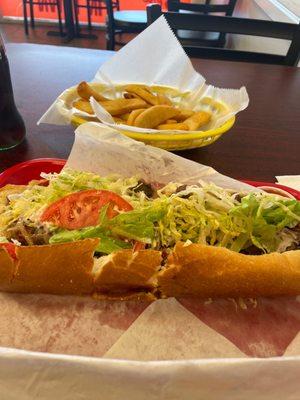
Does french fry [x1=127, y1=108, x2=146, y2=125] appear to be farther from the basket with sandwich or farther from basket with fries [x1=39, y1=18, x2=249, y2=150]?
the basket with sandwich

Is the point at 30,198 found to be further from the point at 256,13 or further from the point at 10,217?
the point at 256,13

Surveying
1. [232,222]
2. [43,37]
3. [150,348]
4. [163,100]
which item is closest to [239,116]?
[163,100]

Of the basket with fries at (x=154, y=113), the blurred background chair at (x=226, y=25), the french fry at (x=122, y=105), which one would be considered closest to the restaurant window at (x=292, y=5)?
the blurred background chair at (x=226, y=25)

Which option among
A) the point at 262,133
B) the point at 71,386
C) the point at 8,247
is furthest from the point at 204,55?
the point at 71,386

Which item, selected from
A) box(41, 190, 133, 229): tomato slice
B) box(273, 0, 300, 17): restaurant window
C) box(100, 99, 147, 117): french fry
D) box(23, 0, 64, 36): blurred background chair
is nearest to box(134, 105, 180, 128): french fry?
box(100, 99, 147, 117): french fry

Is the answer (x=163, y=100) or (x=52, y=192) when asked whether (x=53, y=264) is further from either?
(x=163, y=100)

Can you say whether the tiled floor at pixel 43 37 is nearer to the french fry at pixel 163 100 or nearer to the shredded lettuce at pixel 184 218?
the french fry at pixel 163 100

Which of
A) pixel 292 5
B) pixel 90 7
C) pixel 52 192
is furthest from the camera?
pixel 90 7

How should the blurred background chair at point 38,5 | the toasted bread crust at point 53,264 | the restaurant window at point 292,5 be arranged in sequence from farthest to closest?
1. the blurred background chair at point 38,5
2. the restaurant window at point 292,5
3. the toasted bread crust at point 53,264
